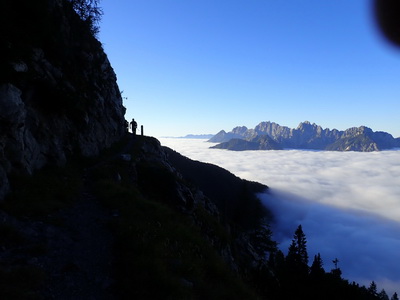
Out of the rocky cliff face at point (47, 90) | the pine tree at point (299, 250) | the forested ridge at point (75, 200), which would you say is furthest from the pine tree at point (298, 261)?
the rocky cliff face at point (47, 90)

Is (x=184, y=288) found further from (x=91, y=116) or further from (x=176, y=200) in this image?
(x=91, y=116)

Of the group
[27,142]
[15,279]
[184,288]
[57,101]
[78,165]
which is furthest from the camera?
[78,165]

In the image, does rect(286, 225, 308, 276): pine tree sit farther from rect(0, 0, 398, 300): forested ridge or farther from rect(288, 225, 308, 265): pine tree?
rect(0, 0, 398, 300): forested ridge

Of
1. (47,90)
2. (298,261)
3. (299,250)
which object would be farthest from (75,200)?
(299,250)

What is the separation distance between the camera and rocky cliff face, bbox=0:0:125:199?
15.4 m

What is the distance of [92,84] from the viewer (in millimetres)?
34875

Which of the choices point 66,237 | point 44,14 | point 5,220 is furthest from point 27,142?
point 44,14

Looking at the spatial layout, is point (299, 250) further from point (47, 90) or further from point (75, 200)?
point (47, 90)

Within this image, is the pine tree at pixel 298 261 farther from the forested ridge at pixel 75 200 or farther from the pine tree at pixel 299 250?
the forested ridge at pixel 75 200

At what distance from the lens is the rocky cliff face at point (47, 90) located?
50.4 ft

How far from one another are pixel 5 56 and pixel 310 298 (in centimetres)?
6498

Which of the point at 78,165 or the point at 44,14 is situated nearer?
the point at 44,14

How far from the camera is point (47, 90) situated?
2123cm

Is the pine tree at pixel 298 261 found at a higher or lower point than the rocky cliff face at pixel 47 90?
lower
